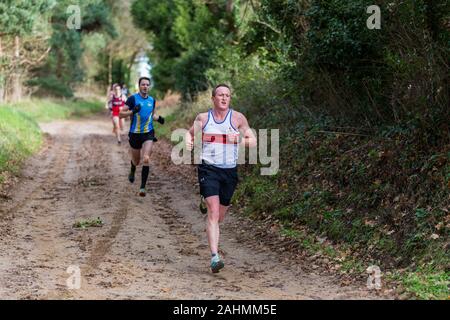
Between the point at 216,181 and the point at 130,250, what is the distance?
1.90 m

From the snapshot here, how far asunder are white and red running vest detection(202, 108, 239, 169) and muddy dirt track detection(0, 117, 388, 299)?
140cm

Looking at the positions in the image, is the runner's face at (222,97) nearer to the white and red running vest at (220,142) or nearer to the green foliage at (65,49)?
the white and red running vest at (220,142)

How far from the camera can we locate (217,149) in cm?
768

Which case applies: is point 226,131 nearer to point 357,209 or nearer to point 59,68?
point 357,209

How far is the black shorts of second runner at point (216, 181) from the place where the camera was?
768 centimetres

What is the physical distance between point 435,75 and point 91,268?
5.40 m

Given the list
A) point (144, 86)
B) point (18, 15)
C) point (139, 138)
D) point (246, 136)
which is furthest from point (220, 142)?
point (18, 15)

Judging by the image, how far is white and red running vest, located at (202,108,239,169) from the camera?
299 inches

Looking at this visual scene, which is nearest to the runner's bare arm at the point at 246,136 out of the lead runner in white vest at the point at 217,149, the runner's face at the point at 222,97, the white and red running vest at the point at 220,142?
the lead runner in white vest at the point at 217,149

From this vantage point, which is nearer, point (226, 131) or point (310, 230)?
point (226, 131)

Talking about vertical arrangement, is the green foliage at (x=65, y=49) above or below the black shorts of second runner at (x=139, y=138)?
above

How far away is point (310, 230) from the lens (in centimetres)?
959

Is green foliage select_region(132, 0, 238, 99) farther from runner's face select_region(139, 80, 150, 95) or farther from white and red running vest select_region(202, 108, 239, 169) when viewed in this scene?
white and red running vest select_region(202, 108, 239, 169)
